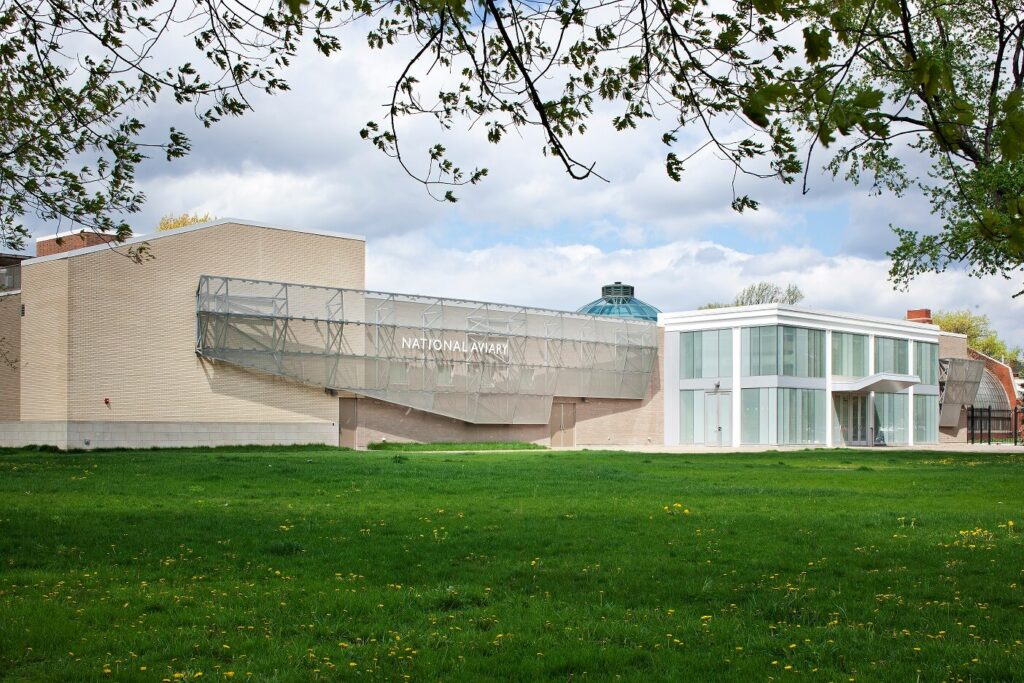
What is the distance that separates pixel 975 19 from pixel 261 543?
25.9 metres

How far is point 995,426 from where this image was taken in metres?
81.7

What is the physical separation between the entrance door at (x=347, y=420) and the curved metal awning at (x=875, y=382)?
2879 cm

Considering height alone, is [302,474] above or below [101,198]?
below

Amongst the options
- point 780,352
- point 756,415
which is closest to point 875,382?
point 780,352

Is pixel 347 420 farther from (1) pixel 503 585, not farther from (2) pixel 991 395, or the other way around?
(2) pixel 991 395

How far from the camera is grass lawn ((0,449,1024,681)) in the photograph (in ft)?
24.6

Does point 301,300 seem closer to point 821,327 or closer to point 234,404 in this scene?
point 234,404

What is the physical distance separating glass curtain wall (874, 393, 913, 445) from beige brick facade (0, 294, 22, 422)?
4729 cm

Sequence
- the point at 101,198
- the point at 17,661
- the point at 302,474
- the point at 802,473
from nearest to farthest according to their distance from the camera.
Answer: the point at 17,661, the point at 101,198, the point at 302,474, the point at 802,473

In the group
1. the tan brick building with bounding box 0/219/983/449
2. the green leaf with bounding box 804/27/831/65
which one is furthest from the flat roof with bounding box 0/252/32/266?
the green leaf with bounding box 804/27/831/65

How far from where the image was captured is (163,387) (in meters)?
42.7

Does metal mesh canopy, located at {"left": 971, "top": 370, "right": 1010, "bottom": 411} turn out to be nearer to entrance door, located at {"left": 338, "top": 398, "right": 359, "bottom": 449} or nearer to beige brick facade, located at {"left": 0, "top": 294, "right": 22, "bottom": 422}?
entrance door, located at {"left": 338, "top": 398, "right": 359, "bottom": 449}

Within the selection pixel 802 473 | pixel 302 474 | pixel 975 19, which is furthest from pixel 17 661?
pixel 975 19

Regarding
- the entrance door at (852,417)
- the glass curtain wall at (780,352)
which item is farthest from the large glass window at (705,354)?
the entrance door at (852,417)
